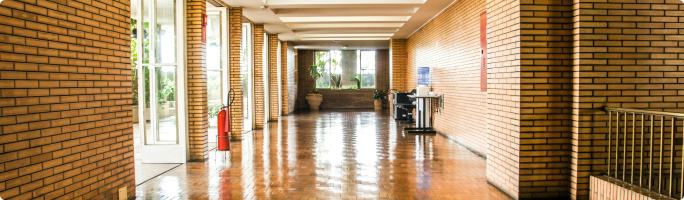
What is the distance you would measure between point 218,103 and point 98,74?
4.64m

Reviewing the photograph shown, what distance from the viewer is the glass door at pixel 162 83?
603 centimetres

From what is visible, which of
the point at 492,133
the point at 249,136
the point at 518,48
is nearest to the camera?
the point at 518,48

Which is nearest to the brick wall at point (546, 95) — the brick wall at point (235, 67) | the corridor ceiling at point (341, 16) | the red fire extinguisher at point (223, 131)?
the red fire extinguisher at point (223, 131)

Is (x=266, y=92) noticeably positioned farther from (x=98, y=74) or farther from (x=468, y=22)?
(x=98, y=74)

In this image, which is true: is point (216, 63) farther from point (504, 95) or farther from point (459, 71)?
point (504, 95)

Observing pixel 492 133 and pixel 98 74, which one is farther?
pixel 492 133

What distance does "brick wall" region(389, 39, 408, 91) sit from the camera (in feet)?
50.0

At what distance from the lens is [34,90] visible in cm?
297

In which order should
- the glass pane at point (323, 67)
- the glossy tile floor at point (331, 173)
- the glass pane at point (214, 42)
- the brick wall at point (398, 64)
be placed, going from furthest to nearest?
the glass pane at point (323, 67) < the brick wall at point (398, 64) < the glass pane at point (214, 42) < the glossy tile floor at point (331, 173)

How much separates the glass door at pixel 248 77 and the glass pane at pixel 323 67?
9.78 m

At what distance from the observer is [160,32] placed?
20.0ft

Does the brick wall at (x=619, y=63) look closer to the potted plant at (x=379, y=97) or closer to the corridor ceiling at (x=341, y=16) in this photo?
the corridor ceiling at (x=341, y=16)

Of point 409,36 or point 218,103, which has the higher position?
point 409,36

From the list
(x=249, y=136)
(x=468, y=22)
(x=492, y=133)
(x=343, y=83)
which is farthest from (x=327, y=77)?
(x=492, y=133)
